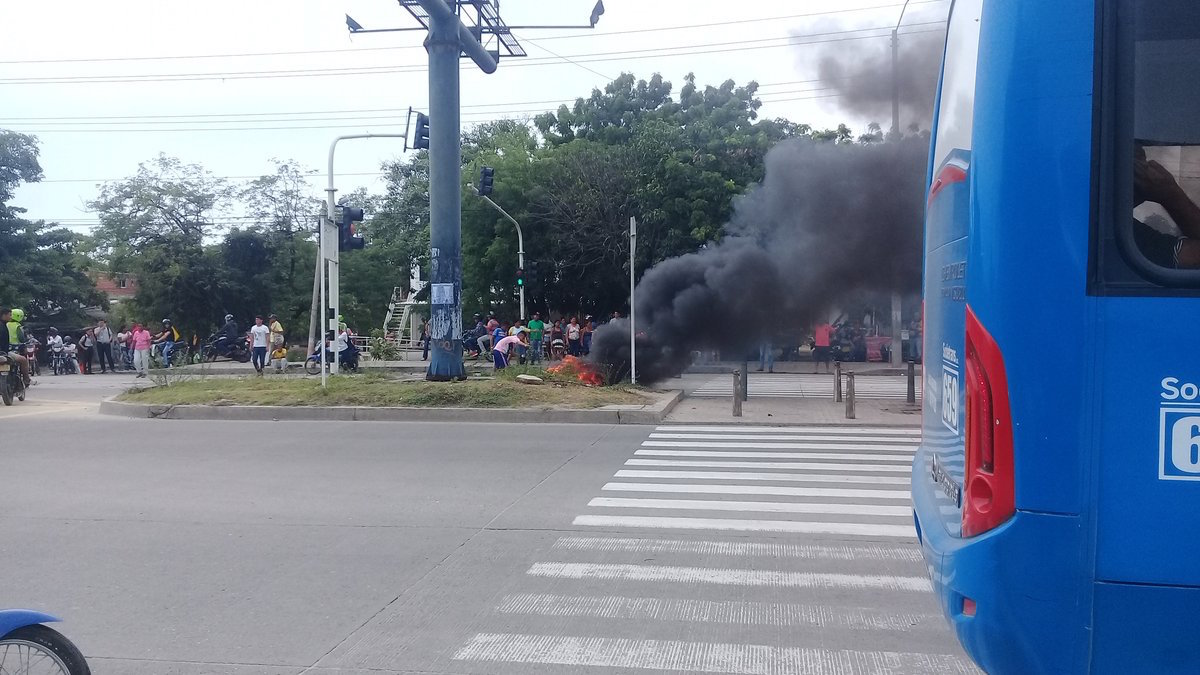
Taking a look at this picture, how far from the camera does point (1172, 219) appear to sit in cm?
281

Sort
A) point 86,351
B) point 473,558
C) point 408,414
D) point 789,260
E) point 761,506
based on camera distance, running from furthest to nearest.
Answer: point 86,351 → point 789,260 → point 408,414 → point 761,506 → point 473,558

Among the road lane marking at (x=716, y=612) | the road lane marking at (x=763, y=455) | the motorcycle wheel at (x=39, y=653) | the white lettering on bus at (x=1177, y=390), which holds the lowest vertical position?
the road lane marking at (x=716, y=612)

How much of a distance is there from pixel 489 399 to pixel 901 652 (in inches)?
416

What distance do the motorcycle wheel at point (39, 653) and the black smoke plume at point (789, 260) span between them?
14720 mm

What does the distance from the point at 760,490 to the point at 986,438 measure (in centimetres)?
605

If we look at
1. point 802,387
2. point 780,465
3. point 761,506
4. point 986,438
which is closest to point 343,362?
point 802,387

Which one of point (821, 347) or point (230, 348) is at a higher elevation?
point (821, 347)

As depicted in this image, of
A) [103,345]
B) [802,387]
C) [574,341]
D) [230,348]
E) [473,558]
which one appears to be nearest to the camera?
[473,558]

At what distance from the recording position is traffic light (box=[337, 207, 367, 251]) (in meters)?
16.3

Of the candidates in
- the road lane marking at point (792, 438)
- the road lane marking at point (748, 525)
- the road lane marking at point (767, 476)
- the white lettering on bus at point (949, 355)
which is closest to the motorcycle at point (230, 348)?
the road lane marking at point (792, 438)

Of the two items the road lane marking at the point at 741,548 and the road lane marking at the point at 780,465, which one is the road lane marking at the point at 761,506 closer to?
the road lane marking at the point at 741,548

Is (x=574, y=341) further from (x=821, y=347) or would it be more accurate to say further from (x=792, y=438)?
(x=792, y=438)

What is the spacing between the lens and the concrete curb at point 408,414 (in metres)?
14.0

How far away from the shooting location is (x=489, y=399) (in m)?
14.8
